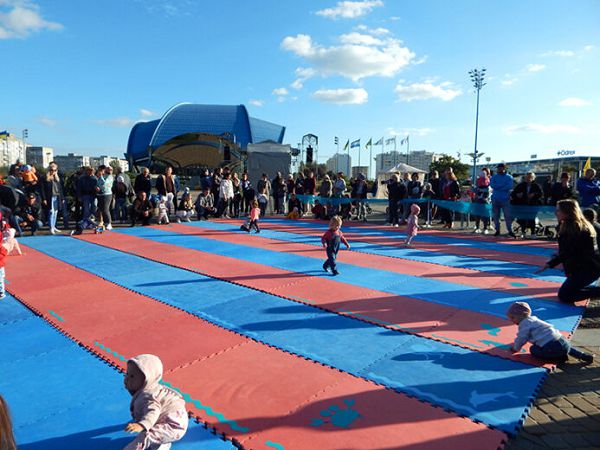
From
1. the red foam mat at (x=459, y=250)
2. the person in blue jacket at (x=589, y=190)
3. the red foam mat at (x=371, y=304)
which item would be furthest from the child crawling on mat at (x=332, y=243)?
the person in blue jacket at (x=589, y=190)

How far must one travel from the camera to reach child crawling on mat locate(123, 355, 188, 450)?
2.42m

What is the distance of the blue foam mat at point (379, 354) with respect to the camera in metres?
3.24

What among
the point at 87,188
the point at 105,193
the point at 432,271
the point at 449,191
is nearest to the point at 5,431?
the point at 432,271

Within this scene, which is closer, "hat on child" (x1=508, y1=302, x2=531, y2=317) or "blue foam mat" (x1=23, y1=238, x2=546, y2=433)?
"blue foam mat" (x1=23, y1=238, x2=546, y2=433)

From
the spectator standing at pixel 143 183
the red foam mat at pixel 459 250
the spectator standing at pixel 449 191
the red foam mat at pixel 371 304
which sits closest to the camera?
the red foam mat at pixel 371 304

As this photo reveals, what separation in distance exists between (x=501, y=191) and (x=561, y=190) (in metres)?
1.70

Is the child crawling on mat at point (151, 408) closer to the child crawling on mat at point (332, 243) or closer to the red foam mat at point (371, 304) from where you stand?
the red foam mat at point (371, 304)

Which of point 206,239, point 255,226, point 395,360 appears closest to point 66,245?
point 206,239

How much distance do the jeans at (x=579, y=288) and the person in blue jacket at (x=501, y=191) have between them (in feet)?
20.7

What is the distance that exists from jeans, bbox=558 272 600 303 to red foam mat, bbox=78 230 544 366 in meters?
1.47

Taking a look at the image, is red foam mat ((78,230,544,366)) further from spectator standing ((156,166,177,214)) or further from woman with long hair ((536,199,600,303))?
spectator standing ((156,166,177,214))

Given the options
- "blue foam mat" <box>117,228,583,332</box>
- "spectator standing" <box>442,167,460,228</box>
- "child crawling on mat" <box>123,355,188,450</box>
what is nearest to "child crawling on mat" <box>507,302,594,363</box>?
"blue foam mat" <box>117,228,583,332</box>

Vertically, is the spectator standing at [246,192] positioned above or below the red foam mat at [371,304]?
above

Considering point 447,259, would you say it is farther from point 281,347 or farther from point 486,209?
point 281,347
